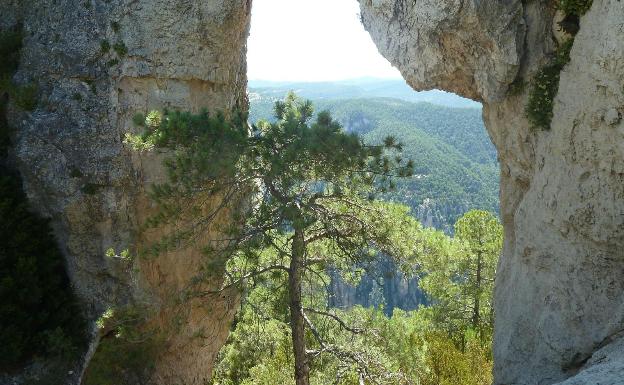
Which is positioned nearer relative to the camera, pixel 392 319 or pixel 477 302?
pixel 392 319

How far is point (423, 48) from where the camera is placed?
380 inches

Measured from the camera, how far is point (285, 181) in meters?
8.63

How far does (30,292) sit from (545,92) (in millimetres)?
10523

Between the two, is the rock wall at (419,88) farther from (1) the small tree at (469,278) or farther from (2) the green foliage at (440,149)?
(2) the green foliage at (440,149)

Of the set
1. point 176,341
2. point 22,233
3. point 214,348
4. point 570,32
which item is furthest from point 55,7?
point 570,32

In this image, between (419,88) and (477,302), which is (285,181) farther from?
(477,302)

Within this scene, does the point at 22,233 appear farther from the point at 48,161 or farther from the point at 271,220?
the point at 271,220

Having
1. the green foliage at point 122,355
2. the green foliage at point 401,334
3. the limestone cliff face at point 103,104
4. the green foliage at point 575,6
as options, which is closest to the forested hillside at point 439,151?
the green foliage at point 401,334

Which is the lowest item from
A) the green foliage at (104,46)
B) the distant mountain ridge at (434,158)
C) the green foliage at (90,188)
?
the distant mountain ridge at (434,158)

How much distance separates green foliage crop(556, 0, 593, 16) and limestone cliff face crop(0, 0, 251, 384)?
706 centimetres

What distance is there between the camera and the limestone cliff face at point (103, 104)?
12.0m

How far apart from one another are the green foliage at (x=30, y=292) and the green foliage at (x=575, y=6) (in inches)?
437

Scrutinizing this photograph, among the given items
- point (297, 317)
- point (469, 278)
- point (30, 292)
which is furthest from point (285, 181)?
point (469, 278)

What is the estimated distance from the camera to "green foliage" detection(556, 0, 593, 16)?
26.2 ft
